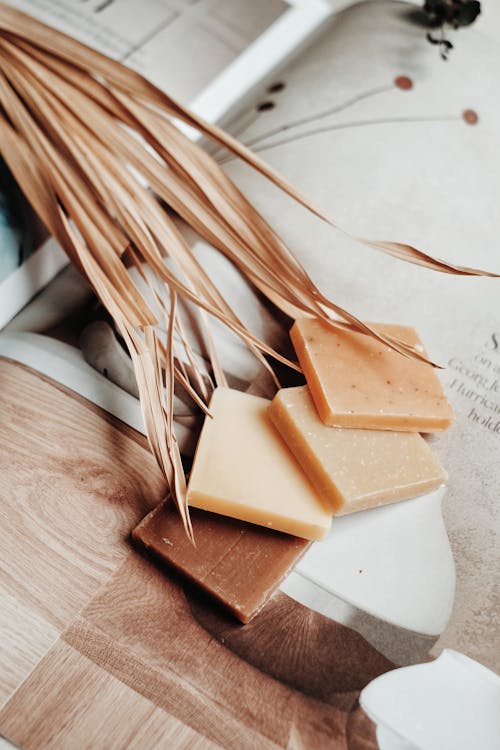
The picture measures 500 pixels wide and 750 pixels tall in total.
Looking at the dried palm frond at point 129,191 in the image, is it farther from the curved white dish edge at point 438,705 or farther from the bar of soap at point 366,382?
the curved white dish edge at point 438,705

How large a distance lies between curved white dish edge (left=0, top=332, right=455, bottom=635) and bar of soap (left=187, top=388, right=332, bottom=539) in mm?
31

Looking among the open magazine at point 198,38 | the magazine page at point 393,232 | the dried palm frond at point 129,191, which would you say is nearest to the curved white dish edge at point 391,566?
the magazine page at point 393,232

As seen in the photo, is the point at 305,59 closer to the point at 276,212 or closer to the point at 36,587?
the point at 276,212

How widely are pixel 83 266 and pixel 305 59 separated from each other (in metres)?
0.41

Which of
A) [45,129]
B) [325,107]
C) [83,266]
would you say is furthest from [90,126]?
[325,107]

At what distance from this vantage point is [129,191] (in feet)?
2.01

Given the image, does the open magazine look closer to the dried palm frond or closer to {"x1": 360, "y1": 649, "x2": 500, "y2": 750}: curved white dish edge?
the dried palm frond

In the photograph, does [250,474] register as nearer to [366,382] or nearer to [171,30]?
[366,382]

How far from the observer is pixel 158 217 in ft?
2.01

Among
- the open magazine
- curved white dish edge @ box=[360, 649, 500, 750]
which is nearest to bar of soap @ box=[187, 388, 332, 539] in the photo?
curved white dish edge @ box=[360, 649, 500, 750]

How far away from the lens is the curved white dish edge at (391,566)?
520mm

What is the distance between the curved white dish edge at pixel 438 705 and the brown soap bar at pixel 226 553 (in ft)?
0.34

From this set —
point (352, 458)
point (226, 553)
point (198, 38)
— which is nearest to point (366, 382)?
point (352, 458)

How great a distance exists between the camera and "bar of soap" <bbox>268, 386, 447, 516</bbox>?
1.71ft
